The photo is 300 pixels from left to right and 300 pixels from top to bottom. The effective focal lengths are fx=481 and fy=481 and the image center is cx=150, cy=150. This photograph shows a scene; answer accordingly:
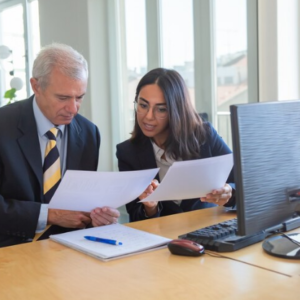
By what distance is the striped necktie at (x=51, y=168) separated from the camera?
180cm

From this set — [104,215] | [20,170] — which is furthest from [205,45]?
[104,215]

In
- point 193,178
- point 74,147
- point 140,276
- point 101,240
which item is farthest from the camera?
point 74,147

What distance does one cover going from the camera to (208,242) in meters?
1.26

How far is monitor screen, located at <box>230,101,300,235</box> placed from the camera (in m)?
1.03

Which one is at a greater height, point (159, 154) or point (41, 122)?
point (41, 122)

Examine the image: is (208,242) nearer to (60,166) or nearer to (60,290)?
(60,290)

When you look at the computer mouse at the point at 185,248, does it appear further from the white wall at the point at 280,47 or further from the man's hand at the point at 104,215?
the white wall at the point at 280,47

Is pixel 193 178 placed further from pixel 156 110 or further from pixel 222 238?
pixel 156 110

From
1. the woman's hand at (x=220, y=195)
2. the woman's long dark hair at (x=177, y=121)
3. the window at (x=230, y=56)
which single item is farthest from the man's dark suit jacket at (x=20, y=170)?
the window at (x=230, y=56)

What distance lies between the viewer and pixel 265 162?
108 cm

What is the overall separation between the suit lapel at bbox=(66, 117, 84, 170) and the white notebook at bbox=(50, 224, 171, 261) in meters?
0.45

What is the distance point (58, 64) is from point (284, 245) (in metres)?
1.03

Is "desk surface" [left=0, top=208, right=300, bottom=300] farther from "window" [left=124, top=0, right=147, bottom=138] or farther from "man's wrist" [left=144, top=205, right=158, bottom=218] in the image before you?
"window" [left=124, top=0, right=147, bottom=138]

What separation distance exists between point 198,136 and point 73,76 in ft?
1.98
